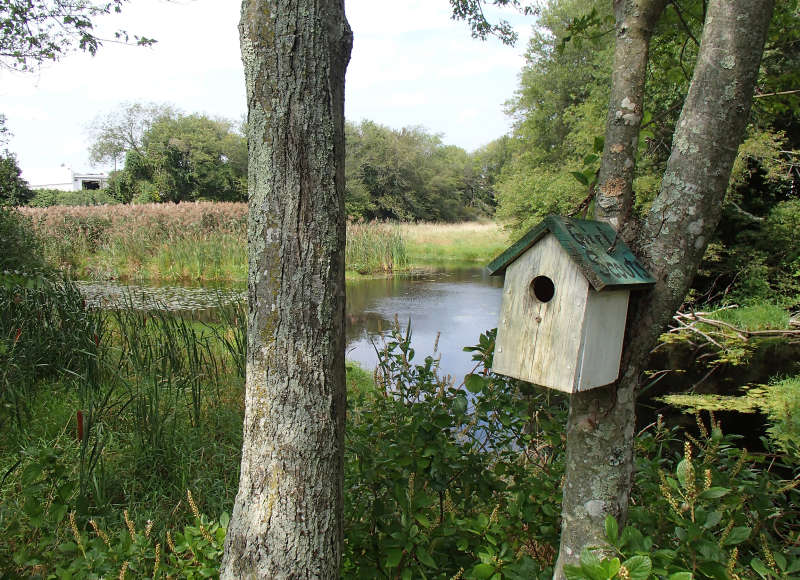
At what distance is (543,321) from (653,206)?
0.40 meters

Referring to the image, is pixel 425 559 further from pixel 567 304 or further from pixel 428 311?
pixel 428 311

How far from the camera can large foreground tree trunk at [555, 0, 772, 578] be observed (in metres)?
1.15

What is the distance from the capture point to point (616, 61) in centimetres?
137

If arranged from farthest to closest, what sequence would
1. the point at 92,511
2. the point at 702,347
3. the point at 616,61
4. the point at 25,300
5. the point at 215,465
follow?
the point at 702,347 → the point at 25,300 → the point at 215,465 → the point at 92,511 → the point at 616,61

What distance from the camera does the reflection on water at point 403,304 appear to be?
628cm

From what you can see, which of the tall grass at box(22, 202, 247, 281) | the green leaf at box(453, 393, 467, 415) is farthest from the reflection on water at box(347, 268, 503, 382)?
the tall grass at box(22, 202, 247, 281)

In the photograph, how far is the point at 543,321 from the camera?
1.26m

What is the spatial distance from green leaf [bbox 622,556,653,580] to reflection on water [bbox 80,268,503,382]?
162 inches

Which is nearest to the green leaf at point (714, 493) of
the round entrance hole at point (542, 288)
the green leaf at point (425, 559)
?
the round entrance hole at point (542, 288)

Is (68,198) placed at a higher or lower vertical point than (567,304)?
higher

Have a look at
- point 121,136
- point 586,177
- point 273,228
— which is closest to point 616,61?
point 586,177

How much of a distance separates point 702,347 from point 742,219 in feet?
13.4

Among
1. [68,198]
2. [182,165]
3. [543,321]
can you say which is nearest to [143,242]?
[543,321]

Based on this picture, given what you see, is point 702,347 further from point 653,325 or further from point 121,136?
point 121,136
